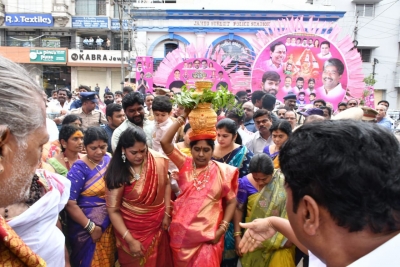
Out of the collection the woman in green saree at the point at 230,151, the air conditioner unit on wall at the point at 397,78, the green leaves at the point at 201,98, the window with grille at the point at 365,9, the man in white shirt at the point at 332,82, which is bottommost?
the woman in green saree at the point at 230,151

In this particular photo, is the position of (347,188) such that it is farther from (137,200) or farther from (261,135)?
(261,135)

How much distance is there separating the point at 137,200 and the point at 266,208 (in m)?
1.11

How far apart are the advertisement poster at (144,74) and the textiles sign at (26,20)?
556 inches

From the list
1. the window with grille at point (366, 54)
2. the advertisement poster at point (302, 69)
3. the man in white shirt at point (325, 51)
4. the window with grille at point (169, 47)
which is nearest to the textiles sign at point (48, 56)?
the window with grille at point (169, 47)

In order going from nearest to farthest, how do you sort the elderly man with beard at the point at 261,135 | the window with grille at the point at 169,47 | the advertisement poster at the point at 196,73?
1. the elderly man with beard at the point at 261,135
2. the advertisement poster at the point at 196,73
3. the window with grille at the point at 169,47

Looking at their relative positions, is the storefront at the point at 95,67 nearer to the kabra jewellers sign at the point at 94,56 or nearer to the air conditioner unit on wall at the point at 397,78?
the kabra jewellers sign at the point at 94,56

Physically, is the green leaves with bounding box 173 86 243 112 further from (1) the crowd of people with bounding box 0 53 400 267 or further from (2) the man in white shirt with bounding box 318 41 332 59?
(2) the man in white shirt with bounding box 318 41 332 59

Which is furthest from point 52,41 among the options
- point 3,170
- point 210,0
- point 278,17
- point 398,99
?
point 3,170

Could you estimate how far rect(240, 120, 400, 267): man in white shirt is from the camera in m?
0.91

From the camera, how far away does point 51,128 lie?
3.76 m

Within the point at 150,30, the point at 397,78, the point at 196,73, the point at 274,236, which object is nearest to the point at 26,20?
the point at 150,30

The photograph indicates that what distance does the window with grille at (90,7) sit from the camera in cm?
2466

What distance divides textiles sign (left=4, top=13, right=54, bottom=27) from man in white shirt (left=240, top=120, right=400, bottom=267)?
26734 millimetres

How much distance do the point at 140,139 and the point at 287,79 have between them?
1067 cm
